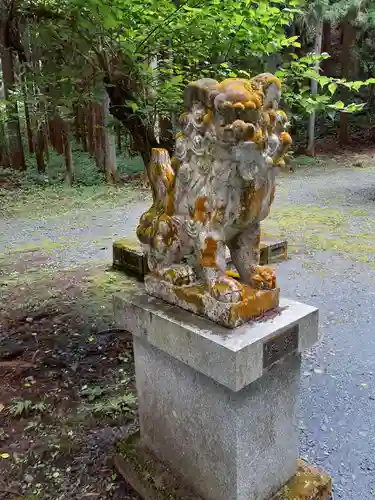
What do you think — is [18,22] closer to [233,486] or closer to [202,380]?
[202,380]

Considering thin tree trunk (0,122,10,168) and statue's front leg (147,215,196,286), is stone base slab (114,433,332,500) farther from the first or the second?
thin tree trunk (0,122,10,168)

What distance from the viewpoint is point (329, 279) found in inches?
220

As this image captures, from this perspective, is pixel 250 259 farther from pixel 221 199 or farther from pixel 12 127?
pixel 12 127

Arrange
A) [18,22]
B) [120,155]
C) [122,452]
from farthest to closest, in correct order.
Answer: [120,155], [18,22], [122,452]

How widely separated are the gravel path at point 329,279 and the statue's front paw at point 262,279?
1300mm

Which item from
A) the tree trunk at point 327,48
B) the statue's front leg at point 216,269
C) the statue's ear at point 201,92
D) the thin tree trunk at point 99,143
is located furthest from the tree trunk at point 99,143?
the statue's front leg at point 216,269

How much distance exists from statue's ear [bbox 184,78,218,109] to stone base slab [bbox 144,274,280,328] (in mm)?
855

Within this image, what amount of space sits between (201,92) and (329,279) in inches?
163

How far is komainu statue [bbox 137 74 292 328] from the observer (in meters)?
1.87

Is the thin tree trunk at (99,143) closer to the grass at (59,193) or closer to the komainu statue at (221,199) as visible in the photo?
the grass at (59,193)

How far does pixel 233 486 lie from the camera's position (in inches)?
81.2

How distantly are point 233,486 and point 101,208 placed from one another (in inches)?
353

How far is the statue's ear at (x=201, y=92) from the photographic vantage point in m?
1.93

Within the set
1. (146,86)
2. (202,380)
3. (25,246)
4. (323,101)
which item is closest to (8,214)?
(25,246)
